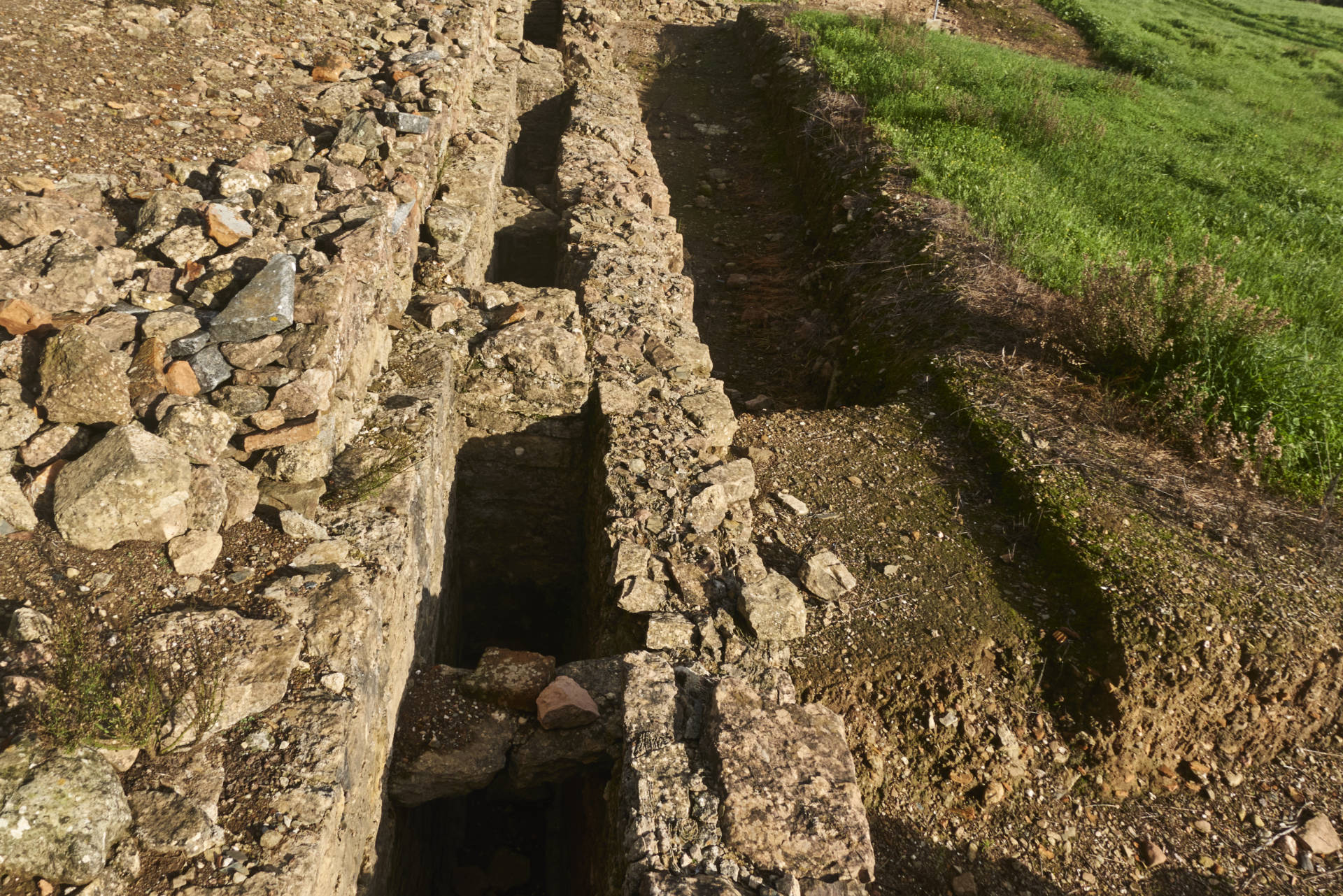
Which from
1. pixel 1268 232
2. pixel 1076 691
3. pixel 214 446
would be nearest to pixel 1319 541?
pixel 1076 691

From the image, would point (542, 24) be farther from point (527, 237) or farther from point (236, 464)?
point (236, 464)

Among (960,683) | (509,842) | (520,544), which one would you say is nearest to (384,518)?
(520,544)

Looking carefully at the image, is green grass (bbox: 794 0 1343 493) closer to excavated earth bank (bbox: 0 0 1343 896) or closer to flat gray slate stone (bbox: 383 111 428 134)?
excavated earth bank (bbox: 0 0 1343 896)

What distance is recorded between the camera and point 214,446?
9.04 feet

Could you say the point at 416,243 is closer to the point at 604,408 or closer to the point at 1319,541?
the point at 604,408

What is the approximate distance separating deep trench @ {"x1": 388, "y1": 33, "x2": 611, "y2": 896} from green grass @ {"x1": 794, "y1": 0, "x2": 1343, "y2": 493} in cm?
378

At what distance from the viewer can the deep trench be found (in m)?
4.05

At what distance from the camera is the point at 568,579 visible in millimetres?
4902

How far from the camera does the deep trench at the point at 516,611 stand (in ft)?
13.3

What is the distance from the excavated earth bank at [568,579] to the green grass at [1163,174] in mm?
776

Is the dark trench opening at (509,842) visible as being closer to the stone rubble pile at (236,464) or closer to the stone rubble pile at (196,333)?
the stone rubble pile at (236,464)

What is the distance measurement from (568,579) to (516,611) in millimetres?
461

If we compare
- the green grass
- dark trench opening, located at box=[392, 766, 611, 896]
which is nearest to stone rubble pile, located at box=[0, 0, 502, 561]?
dark trench opening, located at box=[392, 766, 611, 896]

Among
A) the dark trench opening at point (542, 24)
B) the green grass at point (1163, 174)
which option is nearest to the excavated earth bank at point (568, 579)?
the green grass at point (1163, 174)
